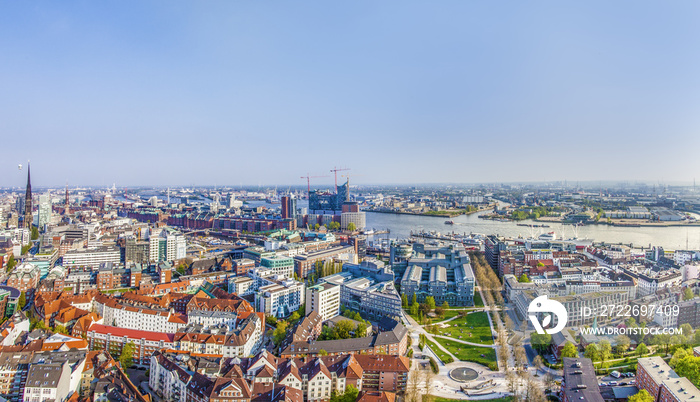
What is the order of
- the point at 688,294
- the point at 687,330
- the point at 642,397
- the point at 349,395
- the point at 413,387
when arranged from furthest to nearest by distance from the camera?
the point at 688,294
the point at 687,330
the point at 413,387
the point at 349,395
the point at 642,397

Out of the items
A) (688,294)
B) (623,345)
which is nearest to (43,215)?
(623,345)

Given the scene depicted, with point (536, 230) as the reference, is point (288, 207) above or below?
above

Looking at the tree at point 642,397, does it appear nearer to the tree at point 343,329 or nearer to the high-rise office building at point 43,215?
the tree at point 343,329

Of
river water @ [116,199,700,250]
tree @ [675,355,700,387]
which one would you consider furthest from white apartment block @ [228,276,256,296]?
river water @ [116,199,700,250]

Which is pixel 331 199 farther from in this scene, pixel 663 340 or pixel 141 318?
pixel 663 340

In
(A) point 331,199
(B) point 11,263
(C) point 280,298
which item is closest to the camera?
(C) point 280,298

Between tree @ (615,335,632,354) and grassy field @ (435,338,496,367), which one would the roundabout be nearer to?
grassy field @ (435,338,496,367)
